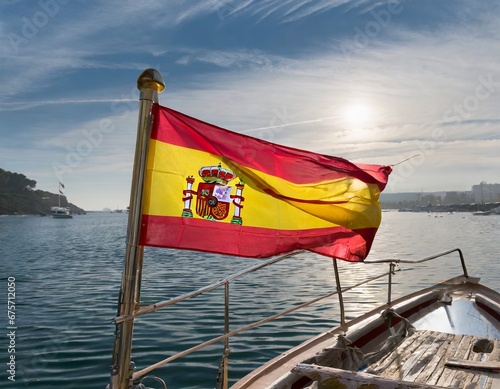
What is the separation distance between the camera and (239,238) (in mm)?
4047

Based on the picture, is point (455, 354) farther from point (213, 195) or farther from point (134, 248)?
point (134, 248)

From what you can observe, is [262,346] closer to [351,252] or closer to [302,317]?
[302,317]

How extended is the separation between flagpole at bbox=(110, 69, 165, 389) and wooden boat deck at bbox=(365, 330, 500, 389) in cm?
286

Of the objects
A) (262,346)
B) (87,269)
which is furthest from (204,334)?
(87,269)

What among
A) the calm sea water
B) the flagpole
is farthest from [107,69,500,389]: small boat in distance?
the calm sea water

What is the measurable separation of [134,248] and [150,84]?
3.91ft

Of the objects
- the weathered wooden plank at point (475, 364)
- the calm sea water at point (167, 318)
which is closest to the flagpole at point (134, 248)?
the weathered wooden plank at point (475, 364)

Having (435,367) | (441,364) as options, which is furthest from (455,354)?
(435,367)

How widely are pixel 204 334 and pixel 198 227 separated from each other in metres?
8.28

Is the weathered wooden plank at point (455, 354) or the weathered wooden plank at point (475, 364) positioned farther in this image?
the weathered wooden plank at point (475, 364)

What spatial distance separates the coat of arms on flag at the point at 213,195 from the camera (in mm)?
3745

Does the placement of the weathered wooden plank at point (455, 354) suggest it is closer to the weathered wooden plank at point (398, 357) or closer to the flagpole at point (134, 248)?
the weathered wooden plank at point (398, 357)

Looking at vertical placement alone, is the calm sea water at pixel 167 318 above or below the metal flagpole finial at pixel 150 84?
below

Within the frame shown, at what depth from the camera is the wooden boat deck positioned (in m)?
4.68
